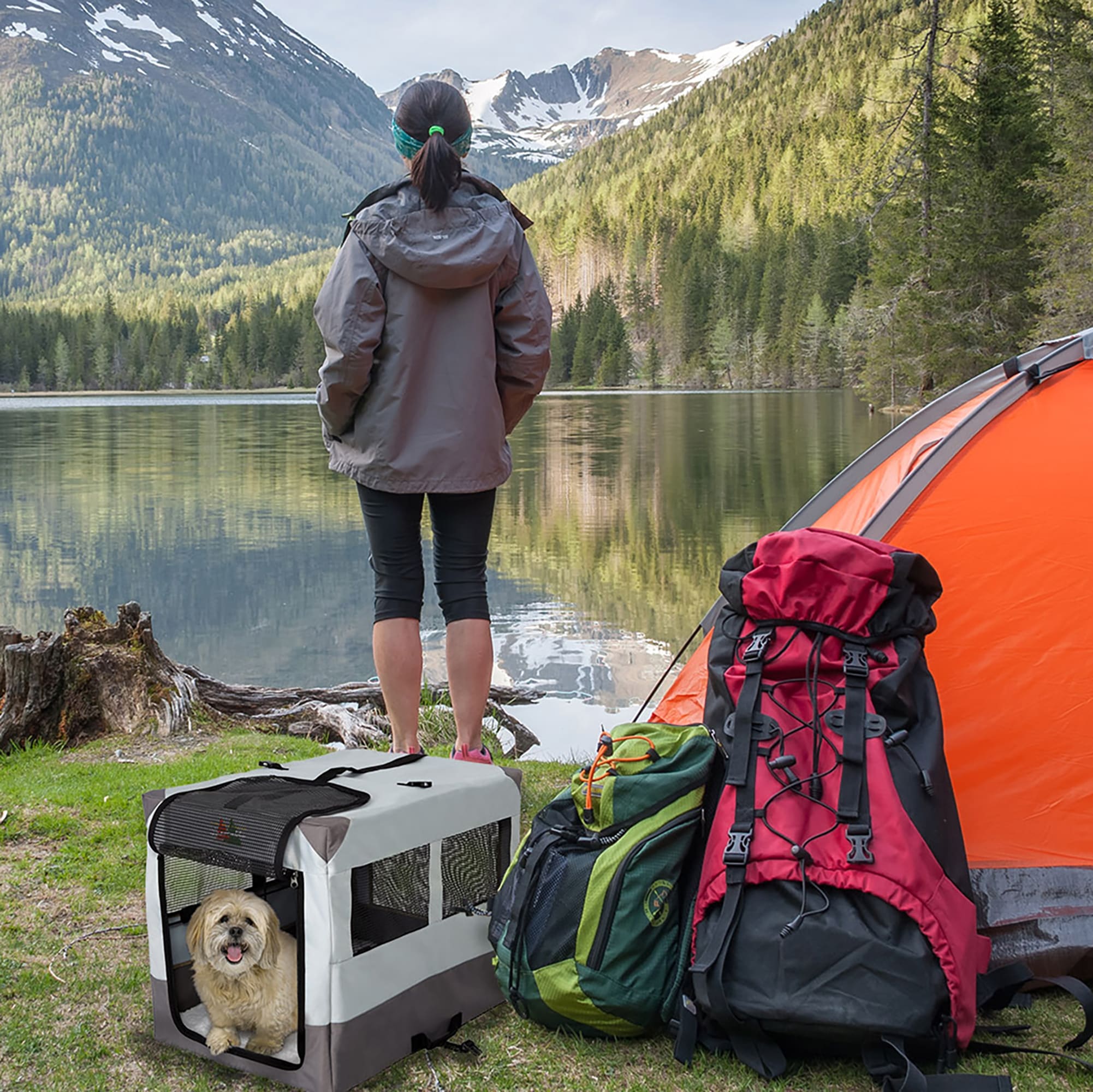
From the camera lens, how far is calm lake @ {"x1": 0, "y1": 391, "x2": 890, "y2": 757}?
7879 mm

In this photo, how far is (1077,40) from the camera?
22.3 metres

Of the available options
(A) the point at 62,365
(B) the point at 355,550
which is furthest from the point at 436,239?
(A) the point at 62,365

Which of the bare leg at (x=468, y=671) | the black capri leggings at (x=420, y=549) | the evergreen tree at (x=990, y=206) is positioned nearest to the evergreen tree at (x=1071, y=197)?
the evergreen tree at (x=990, y=206)

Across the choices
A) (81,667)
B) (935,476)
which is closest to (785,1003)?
(935,476)

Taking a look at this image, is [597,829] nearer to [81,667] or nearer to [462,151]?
[462,151]

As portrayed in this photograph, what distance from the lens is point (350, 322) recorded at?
125 inches

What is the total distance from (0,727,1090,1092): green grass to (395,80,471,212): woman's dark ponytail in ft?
7.57

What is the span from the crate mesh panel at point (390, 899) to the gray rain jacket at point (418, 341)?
1.29 metres

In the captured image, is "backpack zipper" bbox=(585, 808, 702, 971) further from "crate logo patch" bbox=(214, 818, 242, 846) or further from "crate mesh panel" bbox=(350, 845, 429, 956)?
Answer: "crate logo patch" bbox=(214, 818, 242, 846)

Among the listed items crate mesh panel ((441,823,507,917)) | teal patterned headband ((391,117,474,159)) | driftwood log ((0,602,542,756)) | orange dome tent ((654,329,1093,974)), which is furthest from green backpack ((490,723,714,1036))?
driftwood log ((0,602,542,756))

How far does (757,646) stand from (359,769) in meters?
1.01

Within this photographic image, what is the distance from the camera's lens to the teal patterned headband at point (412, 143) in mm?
3375

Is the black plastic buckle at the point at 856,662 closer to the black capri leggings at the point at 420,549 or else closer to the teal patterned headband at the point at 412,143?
the black capri leggings at the point at 420,549

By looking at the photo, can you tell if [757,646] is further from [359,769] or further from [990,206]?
[990,206]
